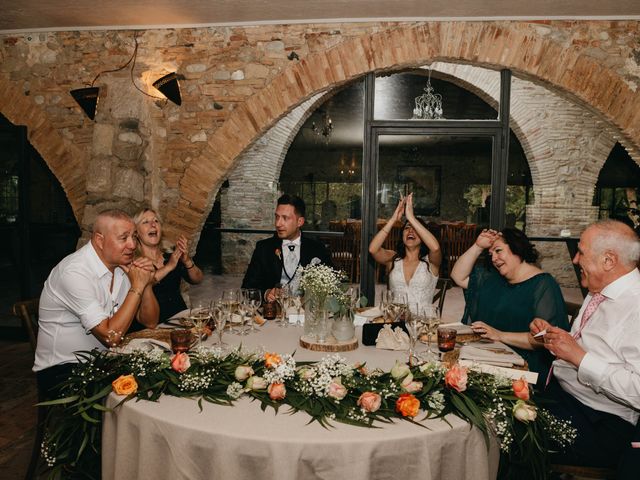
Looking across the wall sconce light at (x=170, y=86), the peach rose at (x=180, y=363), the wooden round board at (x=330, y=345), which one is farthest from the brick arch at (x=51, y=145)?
the peach rose at (x=180, y=363)

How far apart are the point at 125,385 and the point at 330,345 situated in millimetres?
895

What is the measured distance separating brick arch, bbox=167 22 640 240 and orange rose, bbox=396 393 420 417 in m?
3.66

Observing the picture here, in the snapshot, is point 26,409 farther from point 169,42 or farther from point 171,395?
point 169,42

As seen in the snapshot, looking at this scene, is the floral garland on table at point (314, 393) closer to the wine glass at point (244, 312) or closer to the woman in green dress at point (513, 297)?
the wine glass at point (244, 312)

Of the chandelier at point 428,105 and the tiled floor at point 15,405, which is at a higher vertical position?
the chandelier at point 428,105

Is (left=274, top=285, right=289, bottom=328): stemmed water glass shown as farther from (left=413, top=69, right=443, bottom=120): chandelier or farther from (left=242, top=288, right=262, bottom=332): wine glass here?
(left=413, top=69, right=443, bottom=120): chandelier

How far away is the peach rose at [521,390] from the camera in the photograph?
179 cm

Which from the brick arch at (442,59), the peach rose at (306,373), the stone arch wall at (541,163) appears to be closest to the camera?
the peach rose at (306,373)

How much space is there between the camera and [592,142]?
851 centimetres

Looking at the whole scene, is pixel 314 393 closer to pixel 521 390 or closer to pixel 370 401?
pixel 370 401

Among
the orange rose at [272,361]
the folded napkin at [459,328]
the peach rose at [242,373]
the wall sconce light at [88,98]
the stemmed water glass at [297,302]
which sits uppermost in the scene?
the wall sconce light at [88,98]

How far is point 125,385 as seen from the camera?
1.82 meters

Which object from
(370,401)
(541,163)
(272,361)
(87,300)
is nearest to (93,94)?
(87,300)

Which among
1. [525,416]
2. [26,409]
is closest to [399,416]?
[525,416]
